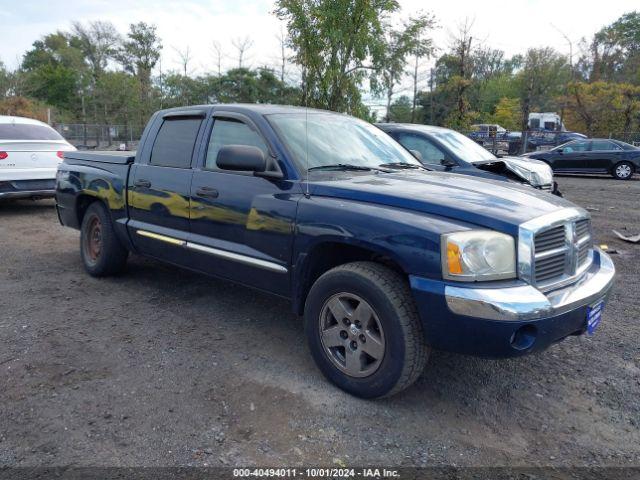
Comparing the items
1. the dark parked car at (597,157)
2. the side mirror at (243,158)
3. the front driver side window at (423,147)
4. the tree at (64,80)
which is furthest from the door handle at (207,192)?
the tree at (64,80)

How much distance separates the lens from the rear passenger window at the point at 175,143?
4.36 m

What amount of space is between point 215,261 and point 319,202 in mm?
1126

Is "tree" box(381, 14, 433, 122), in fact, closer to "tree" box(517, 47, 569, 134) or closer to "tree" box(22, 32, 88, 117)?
"tree" box(517, 47, 569, 134)

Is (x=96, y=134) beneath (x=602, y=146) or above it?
above

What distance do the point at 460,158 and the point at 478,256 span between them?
558 centimetres

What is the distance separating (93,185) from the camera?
17.2ft

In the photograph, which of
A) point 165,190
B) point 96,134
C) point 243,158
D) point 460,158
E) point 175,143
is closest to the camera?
point 243,158

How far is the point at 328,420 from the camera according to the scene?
9.45 feet

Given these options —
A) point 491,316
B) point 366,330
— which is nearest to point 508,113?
point 366,330

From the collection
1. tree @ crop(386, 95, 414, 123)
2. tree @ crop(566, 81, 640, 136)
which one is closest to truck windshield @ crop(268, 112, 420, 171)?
tree @ crop(566, 81, 640, 136)

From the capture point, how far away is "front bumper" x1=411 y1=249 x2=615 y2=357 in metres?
2.60

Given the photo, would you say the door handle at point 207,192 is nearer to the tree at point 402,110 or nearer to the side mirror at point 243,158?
the side mirror at point 243,158

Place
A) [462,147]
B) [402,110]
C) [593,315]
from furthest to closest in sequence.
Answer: [402,110], [462,147], [593,315]

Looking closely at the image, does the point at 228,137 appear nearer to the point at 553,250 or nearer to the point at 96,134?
the point at 553,250
